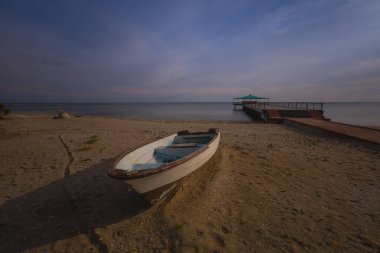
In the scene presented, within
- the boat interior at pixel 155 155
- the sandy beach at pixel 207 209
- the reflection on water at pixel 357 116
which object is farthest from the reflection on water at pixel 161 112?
the boat interior at pixel 155 155

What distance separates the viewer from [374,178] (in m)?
5.54

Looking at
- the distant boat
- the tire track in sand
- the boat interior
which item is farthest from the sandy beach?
the boat interior

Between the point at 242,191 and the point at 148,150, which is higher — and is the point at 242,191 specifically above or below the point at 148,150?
below

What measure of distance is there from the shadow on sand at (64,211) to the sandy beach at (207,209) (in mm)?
20

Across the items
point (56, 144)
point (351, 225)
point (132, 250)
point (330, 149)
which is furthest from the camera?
point (56, 144)

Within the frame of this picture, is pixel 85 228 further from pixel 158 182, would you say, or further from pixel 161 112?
pixel 161 112

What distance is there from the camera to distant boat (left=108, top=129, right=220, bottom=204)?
3.47 m

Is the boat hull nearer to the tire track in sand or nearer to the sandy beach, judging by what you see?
the sandy beach

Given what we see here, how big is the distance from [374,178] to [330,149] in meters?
3.38

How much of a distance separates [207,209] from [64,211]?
3.03 meters

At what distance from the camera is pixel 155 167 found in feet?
13.5

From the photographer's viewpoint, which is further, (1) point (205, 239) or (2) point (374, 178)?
(2) point (374, 178)

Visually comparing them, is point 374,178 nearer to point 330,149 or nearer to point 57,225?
point 330,149

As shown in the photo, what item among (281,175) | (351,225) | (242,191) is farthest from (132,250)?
(281,175)
